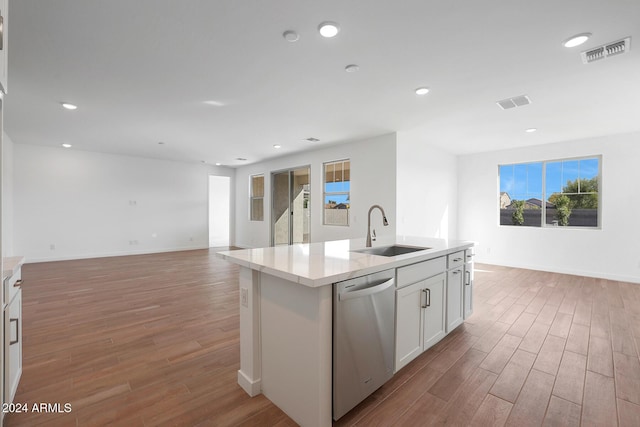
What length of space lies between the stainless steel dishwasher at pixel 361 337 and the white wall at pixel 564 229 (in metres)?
5.53

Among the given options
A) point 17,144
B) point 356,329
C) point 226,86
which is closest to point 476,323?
point 356,329

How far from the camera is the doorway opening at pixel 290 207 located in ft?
25.4

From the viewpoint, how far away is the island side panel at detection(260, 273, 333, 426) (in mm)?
1692

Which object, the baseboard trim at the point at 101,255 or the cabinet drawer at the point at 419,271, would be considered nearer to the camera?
the cabinet drawer at the point at 419,271

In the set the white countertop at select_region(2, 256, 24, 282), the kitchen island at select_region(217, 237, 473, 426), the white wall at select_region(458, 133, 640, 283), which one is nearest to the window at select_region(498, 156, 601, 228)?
the white wall at select_region(458, 133, 640, 283)

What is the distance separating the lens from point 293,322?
5.99ft

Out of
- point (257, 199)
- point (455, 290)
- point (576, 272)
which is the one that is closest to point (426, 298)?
point (455, 290)

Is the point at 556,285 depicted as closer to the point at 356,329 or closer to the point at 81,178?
the point at 356,329

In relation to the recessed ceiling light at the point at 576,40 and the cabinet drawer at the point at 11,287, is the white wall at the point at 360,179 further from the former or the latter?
the cabinet drawer at the point at 11,287

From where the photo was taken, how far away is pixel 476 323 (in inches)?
131

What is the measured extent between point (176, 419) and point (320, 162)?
5.49m

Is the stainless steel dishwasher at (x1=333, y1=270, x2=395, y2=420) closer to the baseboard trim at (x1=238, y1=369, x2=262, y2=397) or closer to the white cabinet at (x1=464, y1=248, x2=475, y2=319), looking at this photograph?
the baseboard trim at (x1=238, y1=369, x2=262, y2=397)

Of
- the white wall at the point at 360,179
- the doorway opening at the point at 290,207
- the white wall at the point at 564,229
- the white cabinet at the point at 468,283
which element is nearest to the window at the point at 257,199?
the doorway opening at the point at 290,207

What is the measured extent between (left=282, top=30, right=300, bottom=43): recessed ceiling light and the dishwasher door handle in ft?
6.63
